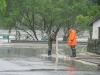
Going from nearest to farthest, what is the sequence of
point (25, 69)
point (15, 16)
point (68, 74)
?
point (68, 74)
point (25, 69)
point (15, 16)

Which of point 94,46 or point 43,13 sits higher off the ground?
point 43,13

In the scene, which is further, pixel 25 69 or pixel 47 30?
pixel 47 30

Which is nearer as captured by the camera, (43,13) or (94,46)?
(94,46)

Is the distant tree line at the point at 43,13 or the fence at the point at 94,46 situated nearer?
the fence at the point at 94,46

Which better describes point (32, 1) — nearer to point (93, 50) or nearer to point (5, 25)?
point (5, 25)

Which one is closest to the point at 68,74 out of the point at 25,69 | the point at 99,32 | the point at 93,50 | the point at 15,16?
the point at 25,69

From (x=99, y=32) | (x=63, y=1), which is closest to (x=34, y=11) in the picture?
(x=63, y=1)

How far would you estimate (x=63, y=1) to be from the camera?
4966 cm

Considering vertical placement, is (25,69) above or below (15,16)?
below

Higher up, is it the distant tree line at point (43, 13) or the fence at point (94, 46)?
the distant tree line at point (43, 13)

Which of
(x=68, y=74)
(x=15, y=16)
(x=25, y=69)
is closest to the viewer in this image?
(x=68, y=74)

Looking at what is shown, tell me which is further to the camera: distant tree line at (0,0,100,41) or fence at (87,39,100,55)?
distant tree line at (0,0,100,41)

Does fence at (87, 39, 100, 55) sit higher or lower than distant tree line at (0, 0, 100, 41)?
lower

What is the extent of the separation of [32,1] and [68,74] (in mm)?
35824
